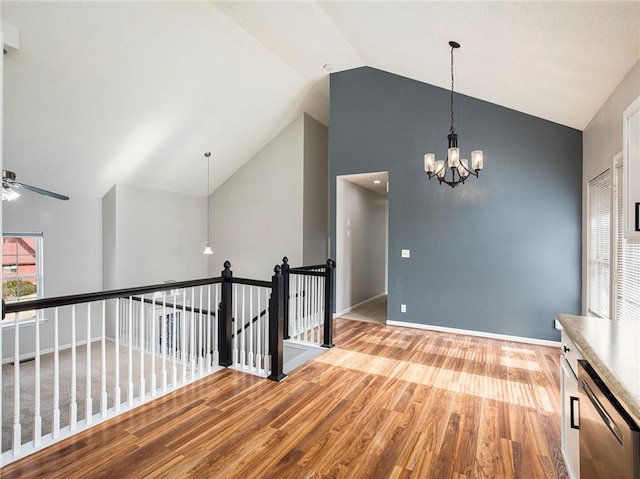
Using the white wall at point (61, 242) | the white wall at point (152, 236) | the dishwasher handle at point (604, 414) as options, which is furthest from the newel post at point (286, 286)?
the white wall at point (61, 242)

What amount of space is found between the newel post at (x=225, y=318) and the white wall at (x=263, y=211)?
3.58 metres

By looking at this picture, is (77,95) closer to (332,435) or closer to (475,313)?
(332,435)

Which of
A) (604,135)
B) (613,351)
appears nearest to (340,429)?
(613,351)

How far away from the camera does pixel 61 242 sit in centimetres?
584

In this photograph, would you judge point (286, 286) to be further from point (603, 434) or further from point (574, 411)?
point (603, 434)

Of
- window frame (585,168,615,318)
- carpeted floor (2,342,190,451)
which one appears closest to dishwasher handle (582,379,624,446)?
window frame (585,168,615,318)

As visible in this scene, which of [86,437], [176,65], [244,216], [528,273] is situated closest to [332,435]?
[86,437]

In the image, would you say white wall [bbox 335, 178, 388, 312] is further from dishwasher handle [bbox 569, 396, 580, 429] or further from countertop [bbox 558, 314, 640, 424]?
dishwasher handle [bbox 569, 396, 580, 429]

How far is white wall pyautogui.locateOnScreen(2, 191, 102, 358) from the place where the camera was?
535cm

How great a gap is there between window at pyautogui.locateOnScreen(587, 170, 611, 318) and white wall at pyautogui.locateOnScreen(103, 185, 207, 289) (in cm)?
709

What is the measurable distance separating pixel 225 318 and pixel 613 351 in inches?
118

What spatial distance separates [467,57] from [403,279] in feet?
9.93

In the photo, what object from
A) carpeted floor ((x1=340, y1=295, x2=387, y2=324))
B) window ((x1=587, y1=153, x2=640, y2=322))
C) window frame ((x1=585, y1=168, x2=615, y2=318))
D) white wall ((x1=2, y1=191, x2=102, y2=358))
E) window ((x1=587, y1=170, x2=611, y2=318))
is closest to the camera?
window ((x1=587, y1=153, x2=640, y2=322))

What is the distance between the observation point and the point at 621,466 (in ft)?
3.66
